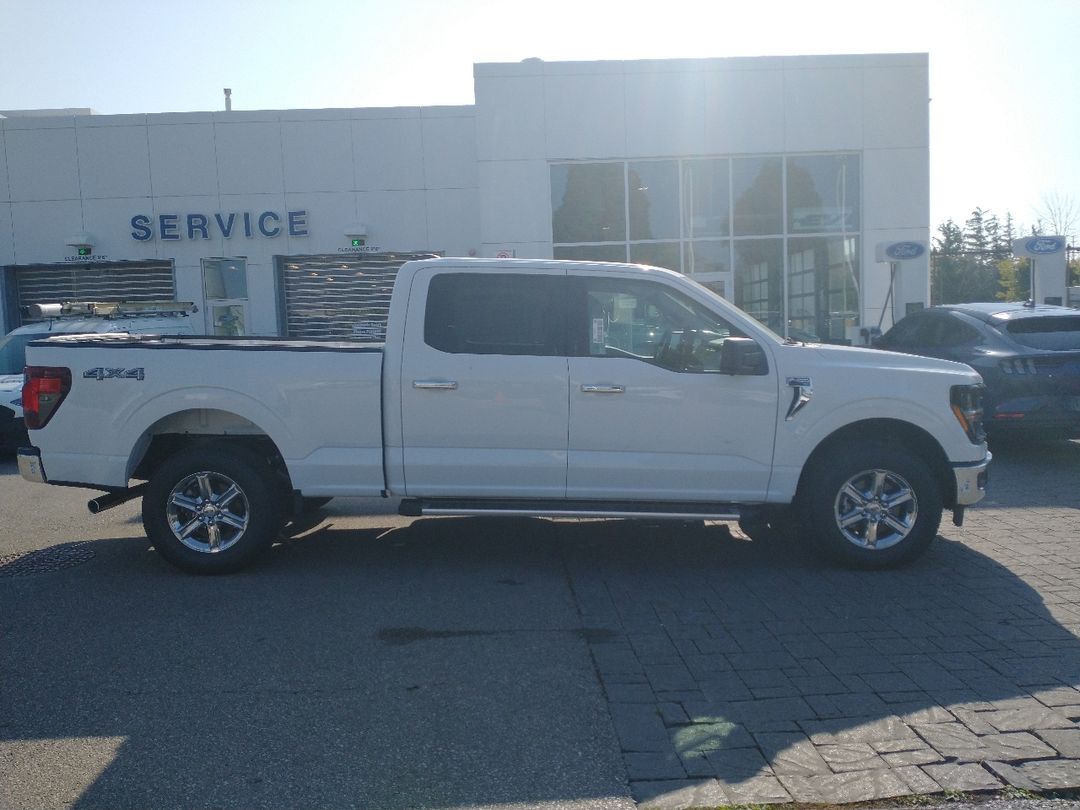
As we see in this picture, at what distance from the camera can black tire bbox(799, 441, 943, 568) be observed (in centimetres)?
673

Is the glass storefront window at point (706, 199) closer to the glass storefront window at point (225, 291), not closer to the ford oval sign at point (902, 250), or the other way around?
the ford oval sign at point (902, 250)

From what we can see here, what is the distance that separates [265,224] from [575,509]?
54.0 feet

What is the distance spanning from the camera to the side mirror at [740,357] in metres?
6.51

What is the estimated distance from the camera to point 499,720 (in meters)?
4.46

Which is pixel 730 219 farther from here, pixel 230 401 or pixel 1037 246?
pixel 230 401

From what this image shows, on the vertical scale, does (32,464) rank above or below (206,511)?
above

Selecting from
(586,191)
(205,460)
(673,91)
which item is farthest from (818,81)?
(205,460)

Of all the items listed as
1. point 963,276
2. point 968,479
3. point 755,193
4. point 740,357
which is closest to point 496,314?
point 740,357

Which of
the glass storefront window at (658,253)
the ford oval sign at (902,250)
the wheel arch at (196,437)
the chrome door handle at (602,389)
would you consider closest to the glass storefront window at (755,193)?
the glass storefront window at (658,253)

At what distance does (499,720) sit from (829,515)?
3161 mm

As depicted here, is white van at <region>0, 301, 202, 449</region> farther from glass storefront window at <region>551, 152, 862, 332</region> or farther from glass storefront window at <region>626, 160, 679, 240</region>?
glass storefront window at <region>626, 160, 679, 240</region>

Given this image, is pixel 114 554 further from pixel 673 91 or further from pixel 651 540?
pixel 673 91

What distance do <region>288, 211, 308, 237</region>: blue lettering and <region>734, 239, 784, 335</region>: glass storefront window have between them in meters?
8.96

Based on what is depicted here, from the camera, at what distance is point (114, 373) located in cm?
686
